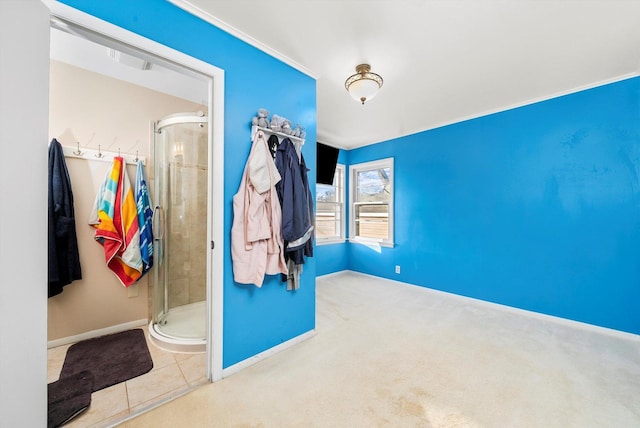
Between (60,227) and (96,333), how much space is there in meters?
1.02

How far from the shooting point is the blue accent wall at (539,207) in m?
2.40

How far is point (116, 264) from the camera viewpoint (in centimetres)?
235

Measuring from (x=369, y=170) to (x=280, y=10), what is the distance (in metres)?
3.31

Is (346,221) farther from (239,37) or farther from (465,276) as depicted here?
(239,37)

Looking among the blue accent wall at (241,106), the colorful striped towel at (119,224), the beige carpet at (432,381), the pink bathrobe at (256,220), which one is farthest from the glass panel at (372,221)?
the colorful striped towel at (119,224)

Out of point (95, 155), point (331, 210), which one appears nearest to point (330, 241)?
point (331, 210)

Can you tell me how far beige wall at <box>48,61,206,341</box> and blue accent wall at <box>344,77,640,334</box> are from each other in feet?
11.9

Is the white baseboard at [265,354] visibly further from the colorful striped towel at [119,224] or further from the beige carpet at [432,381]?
the colorful striped towel at [119,224]

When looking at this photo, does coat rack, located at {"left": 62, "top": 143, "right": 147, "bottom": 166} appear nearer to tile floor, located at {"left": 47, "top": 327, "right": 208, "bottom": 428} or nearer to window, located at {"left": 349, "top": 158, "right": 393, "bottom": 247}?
tile floor, located at {"left": 47, "top": 327, "right": 208, "bottom": 428}

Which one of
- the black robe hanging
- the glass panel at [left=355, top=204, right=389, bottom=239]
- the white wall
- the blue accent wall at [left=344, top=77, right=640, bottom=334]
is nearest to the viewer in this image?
the white wall

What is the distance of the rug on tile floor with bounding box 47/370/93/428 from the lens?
1379 millimetres

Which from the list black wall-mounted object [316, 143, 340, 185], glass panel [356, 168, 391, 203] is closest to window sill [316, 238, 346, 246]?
glass panel [356, 168, 391, 203]

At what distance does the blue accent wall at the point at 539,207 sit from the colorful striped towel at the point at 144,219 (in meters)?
3.47

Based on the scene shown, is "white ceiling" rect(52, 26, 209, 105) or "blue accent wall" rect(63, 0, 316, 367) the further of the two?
"white ceiling" rect(52, 26, 209, 105)
